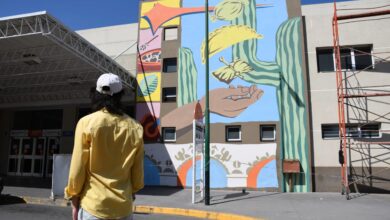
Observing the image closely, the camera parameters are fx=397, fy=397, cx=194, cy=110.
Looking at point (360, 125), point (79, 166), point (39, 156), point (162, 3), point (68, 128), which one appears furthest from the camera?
point (39, 156)

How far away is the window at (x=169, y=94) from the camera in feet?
64.8

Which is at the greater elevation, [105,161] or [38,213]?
[105,161]

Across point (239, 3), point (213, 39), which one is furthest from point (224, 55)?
point (239, 3)

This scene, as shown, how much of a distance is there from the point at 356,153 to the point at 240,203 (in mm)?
6500

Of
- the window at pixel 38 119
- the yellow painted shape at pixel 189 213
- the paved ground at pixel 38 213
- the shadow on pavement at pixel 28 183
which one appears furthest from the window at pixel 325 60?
the window at pixel 38 119

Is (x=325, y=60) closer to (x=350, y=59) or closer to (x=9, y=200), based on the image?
(x=350, y=59)

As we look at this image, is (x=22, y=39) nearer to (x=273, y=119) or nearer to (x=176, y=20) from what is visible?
(x=176, y=20)

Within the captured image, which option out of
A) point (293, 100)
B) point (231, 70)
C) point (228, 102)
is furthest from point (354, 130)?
point (231, 70)

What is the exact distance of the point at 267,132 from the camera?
1795 cm

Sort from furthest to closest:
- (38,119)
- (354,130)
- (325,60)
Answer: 1. (38,119)
2. (325,60)
3. (354,130)

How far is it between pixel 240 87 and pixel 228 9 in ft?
13.1

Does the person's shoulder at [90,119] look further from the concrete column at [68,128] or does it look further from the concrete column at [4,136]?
the concrete column at [4,136]

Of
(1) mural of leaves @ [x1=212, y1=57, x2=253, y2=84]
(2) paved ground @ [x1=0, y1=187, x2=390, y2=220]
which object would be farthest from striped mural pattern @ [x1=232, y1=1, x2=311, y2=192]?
(2) paved ground @ [x1=0, y1=187, x2=390, y2=220]

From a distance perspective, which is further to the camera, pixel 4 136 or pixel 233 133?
pixel 4 136
